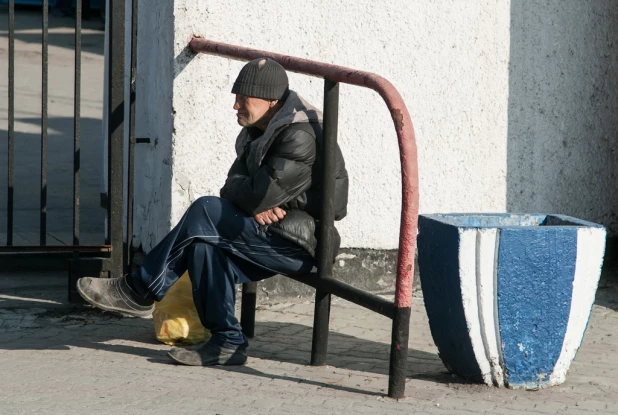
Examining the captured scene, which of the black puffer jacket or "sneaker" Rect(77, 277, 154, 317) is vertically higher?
the black puffer jacket

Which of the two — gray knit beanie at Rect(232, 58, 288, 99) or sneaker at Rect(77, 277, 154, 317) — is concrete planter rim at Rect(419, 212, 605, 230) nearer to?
gray knit beanie at Rect(232, 58, 288, 99)

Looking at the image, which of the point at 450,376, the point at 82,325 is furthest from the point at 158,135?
the point at 450,376

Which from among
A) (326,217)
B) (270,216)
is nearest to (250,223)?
(270,216)

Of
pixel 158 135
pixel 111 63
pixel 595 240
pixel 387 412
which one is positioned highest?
pixel 111 63

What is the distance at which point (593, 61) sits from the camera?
5.89 metres

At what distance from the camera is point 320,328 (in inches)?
165

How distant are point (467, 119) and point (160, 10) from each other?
1784 millimetres

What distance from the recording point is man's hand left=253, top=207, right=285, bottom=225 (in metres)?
4.05

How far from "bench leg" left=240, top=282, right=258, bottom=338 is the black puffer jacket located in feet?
2.07

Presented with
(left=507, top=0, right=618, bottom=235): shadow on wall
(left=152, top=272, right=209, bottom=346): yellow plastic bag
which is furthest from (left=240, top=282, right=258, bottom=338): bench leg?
(left=507, top=0, right=618, bottom=235): shadow on wall

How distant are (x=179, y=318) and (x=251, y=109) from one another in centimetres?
103

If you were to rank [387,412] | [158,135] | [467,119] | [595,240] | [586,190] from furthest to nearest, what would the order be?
[586,190] → [467,119] → [158,135] → [595,240] → [387,412]

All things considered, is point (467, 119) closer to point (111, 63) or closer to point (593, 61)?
point (593, 61)

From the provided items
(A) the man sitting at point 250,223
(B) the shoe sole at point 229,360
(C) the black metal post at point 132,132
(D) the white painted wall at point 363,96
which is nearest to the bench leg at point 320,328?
(A) the man sitting at point 250,223
